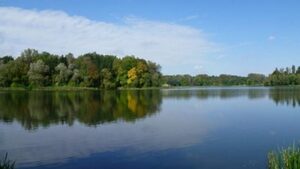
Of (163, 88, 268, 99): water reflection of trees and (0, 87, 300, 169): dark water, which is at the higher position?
(163, 88, 268, 99): water reflection of trees

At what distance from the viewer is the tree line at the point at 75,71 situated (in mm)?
95750

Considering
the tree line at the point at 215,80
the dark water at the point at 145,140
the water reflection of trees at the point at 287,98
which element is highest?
the tree line at the point at 215,80

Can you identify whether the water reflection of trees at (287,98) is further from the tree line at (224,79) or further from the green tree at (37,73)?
the tree line at (224,79)

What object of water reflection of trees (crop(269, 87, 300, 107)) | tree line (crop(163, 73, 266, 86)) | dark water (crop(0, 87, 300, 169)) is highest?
tree line (crop(163, 73, 266, 86))

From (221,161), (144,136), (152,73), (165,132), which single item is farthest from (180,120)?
(152,73)

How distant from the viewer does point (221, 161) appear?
1524 centimetres

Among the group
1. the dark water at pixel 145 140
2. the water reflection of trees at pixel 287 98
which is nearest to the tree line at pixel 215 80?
the water reflection of trees at pixel 287 98

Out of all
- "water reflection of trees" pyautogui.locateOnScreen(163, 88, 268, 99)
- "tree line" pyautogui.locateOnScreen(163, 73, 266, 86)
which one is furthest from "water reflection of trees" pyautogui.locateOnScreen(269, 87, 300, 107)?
"tree line" pyautogui.locateOnScreen(163, 73, 266, 86)

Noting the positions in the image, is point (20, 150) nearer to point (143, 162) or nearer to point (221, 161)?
point (143, 162)

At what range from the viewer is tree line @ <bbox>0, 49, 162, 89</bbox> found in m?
95.8

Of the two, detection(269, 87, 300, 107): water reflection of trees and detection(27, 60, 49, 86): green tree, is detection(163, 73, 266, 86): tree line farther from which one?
detection(269, 87, 300, 107): water reflection of trees

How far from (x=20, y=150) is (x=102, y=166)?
5.05 meters

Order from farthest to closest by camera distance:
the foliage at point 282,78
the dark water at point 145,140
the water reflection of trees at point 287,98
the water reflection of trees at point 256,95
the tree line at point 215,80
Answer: the tree line at point 215,80 < the foliage at point 282,78 < the water reflection of trees at point 256,95 < the water reflection of trees at point 287,98 < the dark water at point 145,140

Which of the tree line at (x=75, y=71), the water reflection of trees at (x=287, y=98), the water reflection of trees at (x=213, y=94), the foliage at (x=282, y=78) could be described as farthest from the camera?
the foliage at (x=282, y=78)
